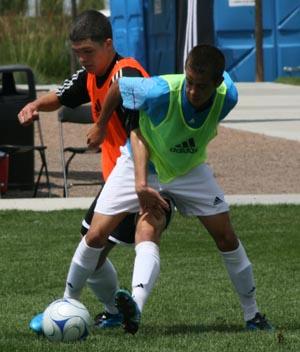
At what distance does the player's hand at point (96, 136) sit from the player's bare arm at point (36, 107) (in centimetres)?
54

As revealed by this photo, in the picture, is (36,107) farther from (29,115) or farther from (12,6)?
(12,6)

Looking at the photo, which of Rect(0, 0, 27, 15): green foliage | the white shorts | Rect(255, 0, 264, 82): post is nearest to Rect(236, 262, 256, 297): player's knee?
the white shorts

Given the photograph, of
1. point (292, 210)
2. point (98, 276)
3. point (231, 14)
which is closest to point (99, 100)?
point (98, 276)

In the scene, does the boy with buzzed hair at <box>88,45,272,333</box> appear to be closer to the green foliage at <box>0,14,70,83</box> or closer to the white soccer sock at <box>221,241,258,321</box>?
the white soccer sock at <box>221,241,258,321</box>

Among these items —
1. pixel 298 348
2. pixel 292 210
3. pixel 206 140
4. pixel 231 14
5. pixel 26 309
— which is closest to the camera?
pixel 298 348

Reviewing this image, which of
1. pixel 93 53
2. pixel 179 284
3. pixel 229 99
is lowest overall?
pixel 179 284

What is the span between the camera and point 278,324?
7.26 m

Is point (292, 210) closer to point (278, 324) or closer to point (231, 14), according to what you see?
point (278, 324)

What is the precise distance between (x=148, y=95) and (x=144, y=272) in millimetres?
868

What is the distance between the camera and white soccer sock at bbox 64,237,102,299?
6.69m

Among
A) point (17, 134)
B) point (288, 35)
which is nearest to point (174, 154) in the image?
point (17, 134)

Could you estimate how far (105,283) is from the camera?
7.10 m

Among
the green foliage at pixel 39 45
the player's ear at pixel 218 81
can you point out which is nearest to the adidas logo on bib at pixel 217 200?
the player's ear at pixel 218 81

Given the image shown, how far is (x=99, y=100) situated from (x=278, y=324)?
1.58 metres
